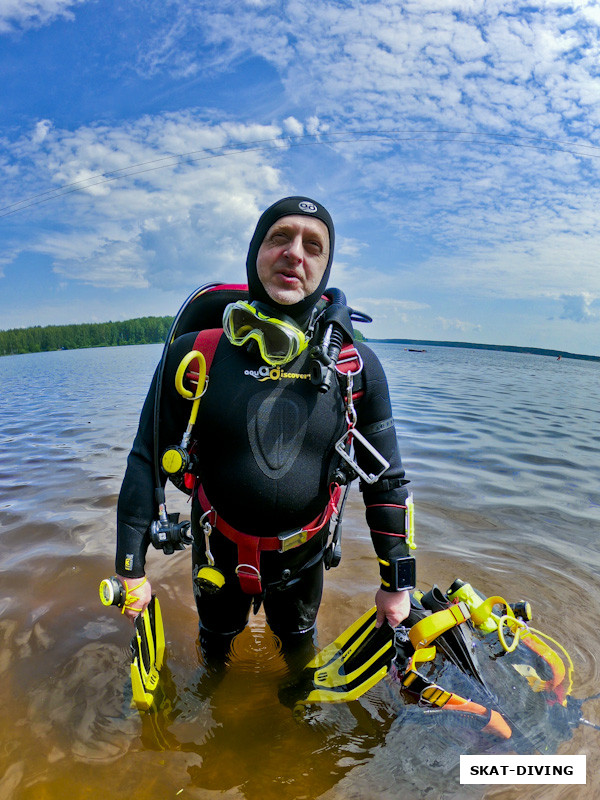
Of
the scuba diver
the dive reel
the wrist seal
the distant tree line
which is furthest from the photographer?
the distant tree line

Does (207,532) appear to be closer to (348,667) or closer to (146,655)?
(146,655)

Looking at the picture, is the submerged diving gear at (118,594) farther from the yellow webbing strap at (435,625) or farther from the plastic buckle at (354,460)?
the yellow webbing strap at (435,625)

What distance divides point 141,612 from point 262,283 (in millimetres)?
1663

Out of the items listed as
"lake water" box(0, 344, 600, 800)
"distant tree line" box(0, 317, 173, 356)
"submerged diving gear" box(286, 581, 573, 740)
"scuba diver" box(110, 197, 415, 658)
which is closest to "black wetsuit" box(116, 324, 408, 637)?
"scuba diver" box(110, 197, 415, 658)

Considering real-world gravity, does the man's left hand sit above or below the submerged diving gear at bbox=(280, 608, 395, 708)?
above

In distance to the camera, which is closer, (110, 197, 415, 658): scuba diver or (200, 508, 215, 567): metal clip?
(110, 197, 415, 658): scuba diver

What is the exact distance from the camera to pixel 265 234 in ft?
7.57

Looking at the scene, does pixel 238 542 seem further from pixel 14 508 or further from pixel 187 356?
pixel 14 508

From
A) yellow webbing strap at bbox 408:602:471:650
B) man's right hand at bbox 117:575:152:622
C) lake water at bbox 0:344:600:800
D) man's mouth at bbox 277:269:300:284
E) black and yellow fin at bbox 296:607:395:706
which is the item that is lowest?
lake water at bbox 0:344:600:800

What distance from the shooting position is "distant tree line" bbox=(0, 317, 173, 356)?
106938mm

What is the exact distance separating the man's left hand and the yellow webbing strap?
0.28 feet

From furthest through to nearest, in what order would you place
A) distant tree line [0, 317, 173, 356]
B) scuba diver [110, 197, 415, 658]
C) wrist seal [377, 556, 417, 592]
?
1. distant tree line [0, 317, 173, 356]
2. wrist seal [377, 556, 417, 592]
3. scuba diver [110, 197, 415, 658]

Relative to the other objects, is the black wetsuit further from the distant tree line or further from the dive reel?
the distant tree line

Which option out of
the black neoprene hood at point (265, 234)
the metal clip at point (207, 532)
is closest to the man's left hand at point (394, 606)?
the metal clip at point (207, 532)
